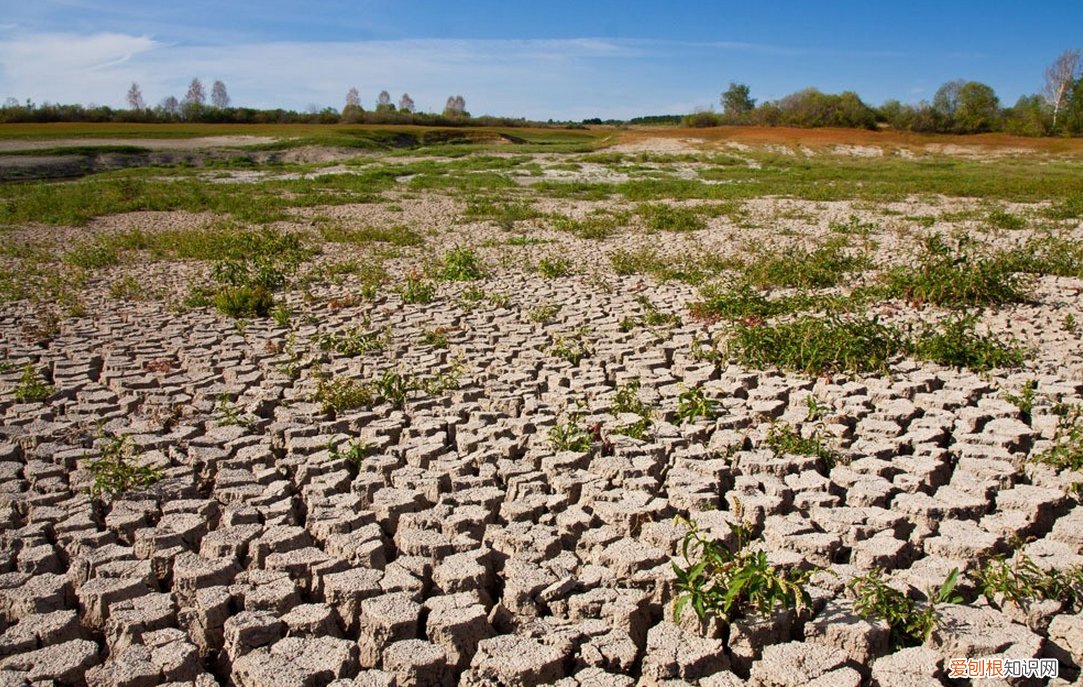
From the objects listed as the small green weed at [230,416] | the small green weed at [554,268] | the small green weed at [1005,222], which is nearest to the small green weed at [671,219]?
the small green weed at [554,268]

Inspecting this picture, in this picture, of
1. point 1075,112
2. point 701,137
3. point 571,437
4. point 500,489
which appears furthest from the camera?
point 1075,112

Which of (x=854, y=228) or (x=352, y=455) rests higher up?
(x=854, y=228)

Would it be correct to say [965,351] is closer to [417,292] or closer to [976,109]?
[417,292]

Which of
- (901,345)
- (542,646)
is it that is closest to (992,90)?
(901,345)

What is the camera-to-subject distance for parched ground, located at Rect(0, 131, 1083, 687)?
296cm

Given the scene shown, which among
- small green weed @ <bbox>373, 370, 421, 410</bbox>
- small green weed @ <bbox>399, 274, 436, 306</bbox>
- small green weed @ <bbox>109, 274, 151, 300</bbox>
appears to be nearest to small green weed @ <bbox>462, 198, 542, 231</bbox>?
small green weed @ <bbox>399, 274, 436, 306</bbox>

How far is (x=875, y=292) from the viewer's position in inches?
337

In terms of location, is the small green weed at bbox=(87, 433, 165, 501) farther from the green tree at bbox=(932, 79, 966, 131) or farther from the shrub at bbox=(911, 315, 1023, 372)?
the green tree at bbox=(932, 79, 966, 131)

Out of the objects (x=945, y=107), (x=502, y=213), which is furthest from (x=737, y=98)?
(x=502, y=213)

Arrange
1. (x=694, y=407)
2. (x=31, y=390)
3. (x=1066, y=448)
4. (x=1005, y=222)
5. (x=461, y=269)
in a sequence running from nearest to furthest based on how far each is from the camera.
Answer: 1. (x=1066, y=448)
2. (x=694, y=407)
3. (x=31, y=390)
4. (x=461, y=269)
5. (x=1005, y=222)

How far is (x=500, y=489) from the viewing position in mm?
4254

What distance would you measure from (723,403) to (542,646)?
9.21 feet

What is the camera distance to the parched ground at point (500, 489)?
2.96 m

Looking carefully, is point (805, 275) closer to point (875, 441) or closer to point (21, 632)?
point (875, 441)
